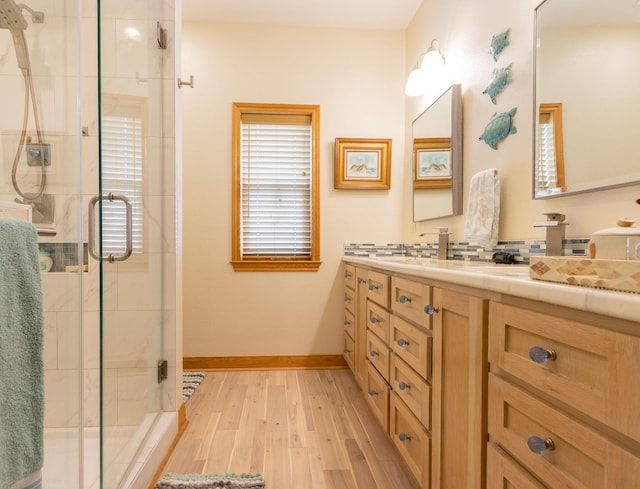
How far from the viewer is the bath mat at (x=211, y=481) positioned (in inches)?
58.7

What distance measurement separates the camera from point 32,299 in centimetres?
80

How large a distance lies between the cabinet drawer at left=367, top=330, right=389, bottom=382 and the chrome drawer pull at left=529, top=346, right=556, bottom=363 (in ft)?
3.51

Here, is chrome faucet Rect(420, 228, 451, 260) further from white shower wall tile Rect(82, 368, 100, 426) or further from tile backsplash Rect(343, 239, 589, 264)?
white shower wall tile Rect(82, 368, 100, 426)

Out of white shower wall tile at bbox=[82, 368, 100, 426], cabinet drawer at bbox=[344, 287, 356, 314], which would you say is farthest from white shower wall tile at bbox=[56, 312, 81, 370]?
cabinet drawer at bbox=[344, 287, 356, 314]

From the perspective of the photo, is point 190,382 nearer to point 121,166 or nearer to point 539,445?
point 121,166

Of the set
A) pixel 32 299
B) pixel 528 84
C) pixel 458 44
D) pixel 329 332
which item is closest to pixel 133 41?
pixel 32 299

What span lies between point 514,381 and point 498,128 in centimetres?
130

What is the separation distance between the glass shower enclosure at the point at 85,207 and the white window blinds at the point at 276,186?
4.38ft

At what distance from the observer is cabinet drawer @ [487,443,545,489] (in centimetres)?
77

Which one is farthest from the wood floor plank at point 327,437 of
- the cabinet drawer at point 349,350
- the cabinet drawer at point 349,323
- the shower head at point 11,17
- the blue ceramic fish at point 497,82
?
the shower head at point 11,17

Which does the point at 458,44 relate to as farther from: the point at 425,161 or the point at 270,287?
the point at 270,287

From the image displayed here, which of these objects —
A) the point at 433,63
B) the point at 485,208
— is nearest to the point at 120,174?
the point at 485,208

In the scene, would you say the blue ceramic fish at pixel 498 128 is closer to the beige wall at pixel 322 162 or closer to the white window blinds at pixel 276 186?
the beige wall at pixel 322 162

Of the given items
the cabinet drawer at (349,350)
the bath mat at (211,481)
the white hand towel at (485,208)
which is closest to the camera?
the bath mat at (211,481)
